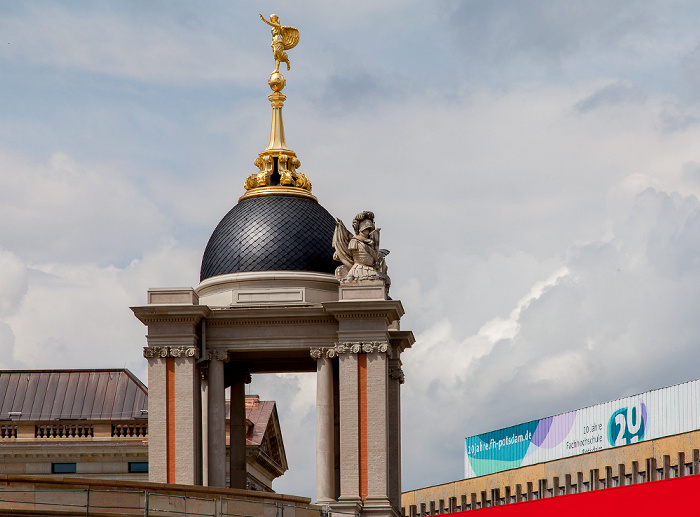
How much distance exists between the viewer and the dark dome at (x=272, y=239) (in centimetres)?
6134

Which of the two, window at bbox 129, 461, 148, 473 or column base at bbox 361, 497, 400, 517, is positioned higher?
window at bbox 129, 461, 148, 473

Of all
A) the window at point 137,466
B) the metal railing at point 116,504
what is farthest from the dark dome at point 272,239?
the window at point 137,466

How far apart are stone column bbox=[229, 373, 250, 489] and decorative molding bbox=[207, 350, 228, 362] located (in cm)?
535

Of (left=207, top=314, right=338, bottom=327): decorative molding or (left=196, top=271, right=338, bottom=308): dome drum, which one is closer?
(left=207, top=314, right=338, bottom=327): decorative molding

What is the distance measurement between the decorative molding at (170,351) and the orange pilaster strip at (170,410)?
0.31 m

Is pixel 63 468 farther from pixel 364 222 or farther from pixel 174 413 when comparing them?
pixel 364 222

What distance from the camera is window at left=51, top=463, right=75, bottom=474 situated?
260 feet

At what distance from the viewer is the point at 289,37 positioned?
66.1 metres

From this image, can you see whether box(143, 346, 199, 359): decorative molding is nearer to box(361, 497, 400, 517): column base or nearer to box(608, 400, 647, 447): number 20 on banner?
box(361, 497, 400, 517): column base

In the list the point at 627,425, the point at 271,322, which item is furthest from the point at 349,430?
the point at 627,425

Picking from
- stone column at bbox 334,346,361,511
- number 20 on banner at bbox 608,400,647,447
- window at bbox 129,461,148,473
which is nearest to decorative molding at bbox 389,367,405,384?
stone column at bbox 334,346,361,511

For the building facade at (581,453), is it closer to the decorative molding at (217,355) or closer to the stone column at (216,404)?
the stone column at (216,404)

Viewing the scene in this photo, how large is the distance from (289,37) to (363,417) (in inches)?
671

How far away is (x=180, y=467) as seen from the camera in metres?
58.8
